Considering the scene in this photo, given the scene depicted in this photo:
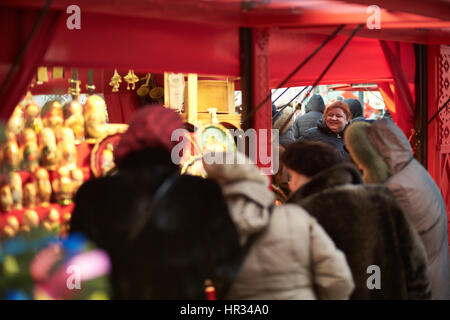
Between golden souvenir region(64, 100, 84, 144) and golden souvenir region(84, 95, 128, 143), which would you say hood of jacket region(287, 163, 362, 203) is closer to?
golden souvenir region(84, 95, 128, 143)

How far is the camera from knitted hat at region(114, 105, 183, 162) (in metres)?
3.00

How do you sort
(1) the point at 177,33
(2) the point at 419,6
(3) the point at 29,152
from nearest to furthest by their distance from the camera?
(3) the point at 29,152 → (1) the point at 177,33 → (2) the point at 419,6

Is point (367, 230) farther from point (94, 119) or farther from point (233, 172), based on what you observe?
point (94, 119)

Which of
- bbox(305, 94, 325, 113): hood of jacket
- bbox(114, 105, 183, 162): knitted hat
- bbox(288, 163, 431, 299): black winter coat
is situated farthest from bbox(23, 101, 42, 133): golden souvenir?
bbox(305, 94, 325, 113): hood of jacket

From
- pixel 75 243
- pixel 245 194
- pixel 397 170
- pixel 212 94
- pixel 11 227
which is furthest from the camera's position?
pixel 212 94

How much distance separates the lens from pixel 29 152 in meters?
3.74

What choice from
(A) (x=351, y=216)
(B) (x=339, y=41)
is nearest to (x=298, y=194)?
(A) (x=351, y=216)

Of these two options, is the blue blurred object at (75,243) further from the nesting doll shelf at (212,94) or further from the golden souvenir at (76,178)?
the nesting doll shelf at (212,94)

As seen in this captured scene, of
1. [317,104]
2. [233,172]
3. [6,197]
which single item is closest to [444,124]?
[317,104]

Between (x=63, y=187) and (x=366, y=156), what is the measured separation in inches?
Result: 76.6

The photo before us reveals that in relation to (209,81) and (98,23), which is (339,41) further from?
(98,23)
